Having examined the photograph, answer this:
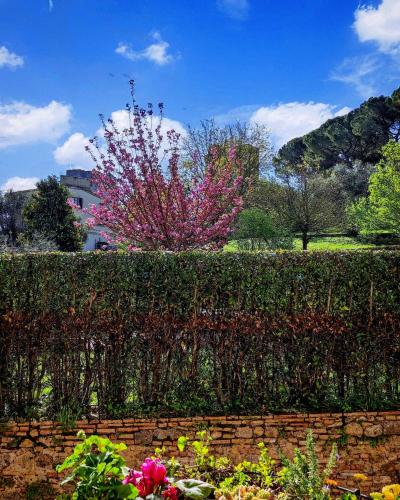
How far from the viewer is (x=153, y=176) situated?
511 inches

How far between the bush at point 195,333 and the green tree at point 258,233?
1433 centimetres

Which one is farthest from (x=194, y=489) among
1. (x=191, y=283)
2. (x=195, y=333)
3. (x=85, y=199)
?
(x=85, y=199)

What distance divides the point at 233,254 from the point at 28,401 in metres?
3.20

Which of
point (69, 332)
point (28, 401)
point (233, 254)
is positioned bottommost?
point (28, 401)

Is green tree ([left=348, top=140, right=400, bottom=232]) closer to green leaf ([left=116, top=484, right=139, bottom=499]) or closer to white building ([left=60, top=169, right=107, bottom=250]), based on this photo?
green leaf ([left=116, top=484, right=139, bottom=499])

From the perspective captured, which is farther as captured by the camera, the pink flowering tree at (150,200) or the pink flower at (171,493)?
the pink flowering tree at (150,200)

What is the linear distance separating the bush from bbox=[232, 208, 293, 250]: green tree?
14.3m

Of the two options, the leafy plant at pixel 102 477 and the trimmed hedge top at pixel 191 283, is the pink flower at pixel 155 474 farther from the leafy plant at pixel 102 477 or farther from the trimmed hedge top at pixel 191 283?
the trimmed hedge top at pixel 191 283

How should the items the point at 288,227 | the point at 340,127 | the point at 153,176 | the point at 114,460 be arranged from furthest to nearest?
the point at 340,127 < the point at 288,227 < the point at 153,176 < the point at 114,460

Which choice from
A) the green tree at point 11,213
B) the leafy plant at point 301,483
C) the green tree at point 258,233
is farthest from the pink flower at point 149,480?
the green tree at point 11,213

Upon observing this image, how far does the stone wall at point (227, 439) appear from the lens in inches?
249

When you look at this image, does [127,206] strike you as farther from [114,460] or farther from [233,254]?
[114,460]

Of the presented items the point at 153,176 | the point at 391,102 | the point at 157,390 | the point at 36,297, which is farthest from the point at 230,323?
the point at 391,102

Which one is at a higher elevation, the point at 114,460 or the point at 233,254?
the point at 233,254
